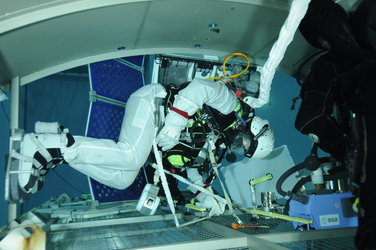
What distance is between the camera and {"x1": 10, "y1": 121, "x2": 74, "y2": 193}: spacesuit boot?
184cm

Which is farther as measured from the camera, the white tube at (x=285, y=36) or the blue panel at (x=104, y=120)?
the blue panel at (x=104, y=120)

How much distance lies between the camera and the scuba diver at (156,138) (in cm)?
195

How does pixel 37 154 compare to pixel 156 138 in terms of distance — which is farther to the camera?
pixel 156 138

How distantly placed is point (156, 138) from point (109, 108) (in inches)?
36.9

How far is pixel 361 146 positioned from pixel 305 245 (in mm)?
603

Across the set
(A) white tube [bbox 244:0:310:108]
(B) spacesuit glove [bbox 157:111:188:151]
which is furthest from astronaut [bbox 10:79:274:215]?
(A) white tube [bbox 244:0:310:108]

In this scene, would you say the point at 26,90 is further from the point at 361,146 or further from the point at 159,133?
the point at 361,146

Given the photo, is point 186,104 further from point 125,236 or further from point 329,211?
point 329,211

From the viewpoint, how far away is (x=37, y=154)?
1917 millimetres

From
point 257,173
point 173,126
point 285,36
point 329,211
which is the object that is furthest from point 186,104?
point 257,173

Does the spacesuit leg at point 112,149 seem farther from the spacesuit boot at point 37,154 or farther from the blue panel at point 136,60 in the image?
the blue panel at point 136,60

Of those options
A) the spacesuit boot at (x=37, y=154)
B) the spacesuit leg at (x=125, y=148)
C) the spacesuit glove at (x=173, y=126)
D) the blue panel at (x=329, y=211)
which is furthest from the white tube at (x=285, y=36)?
the spacesuit boot at (x=37, y=154)

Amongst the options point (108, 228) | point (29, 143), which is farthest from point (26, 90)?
point (108, 228)

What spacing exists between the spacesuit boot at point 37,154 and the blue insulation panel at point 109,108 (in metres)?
0.81
